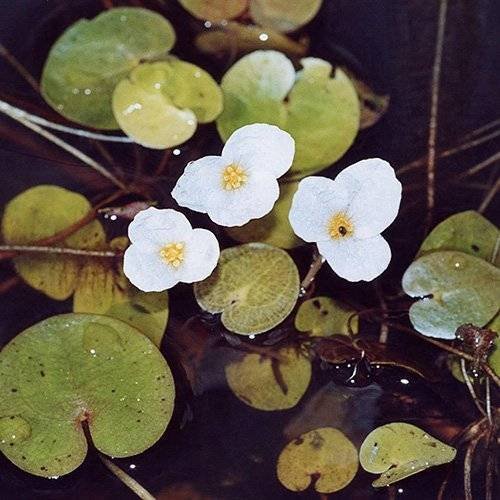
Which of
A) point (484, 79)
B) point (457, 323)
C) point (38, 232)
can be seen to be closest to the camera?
point (457, 323)

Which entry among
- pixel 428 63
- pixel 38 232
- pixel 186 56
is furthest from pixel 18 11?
pixel 428 63

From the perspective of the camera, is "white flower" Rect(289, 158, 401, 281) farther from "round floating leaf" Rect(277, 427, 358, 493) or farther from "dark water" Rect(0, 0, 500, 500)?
"round floating leaf" Rect(277, 427, 358, 493)

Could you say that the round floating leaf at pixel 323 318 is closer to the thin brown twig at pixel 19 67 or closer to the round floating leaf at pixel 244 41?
the round floating leaf at pixel 244 41

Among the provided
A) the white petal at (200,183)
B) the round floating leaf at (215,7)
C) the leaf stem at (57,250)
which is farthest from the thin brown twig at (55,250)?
the round floating leaf at (215,7)

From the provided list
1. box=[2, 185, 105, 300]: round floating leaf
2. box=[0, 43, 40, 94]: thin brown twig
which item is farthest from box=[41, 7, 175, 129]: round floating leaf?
box=[2, 185, 105, 300]: round floating leaf

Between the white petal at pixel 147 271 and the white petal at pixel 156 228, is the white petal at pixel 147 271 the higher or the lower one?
the lower one

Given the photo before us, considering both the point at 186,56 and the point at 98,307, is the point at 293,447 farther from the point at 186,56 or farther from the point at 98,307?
the point at 186,56
